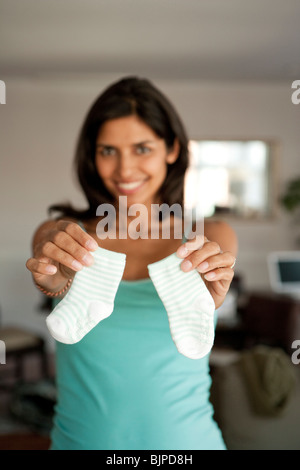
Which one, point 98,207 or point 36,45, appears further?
point 36,45

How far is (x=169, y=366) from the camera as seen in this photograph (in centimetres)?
70

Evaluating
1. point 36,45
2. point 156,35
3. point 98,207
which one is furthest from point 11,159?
point 98,207

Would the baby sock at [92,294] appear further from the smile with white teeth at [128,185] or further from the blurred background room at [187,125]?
the blurred background room at [187,125]

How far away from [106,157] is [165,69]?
3.06 m

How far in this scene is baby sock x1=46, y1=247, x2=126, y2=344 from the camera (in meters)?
0.58

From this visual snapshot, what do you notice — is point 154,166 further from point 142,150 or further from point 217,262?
point 217,262

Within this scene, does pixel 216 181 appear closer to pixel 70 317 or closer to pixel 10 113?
pixel 10 113

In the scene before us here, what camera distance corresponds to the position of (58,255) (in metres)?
0.52

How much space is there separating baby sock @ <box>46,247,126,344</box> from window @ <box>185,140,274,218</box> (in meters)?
3.34

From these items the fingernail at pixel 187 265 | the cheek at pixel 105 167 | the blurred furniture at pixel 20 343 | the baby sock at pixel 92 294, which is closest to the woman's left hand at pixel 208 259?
the fingernail at pixel 187 265

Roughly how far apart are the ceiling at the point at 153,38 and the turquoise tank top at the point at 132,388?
1.70 meters

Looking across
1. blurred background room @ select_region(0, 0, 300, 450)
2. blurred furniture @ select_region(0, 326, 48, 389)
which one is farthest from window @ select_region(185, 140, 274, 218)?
blurred furniture @ select_region(0, 326, 48, 389)

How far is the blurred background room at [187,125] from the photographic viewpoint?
8.03 feet
